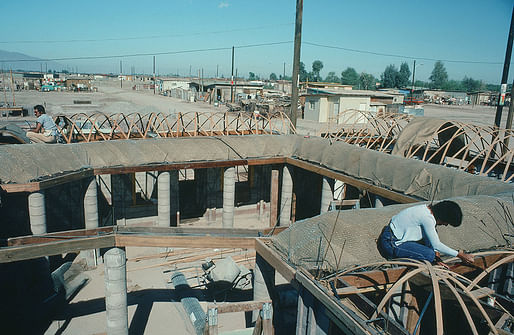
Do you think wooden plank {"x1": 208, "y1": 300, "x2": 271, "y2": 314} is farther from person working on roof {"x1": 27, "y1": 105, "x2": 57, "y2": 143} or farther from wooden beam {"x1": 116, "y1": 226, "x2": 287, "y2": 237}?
person working on roof {"x1": 27, "y1": 105, "x2": 57, "y2": 143}

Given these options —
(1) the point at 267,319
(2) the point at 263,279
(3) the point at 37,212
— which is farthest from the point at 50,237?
(1) the point at 267,319

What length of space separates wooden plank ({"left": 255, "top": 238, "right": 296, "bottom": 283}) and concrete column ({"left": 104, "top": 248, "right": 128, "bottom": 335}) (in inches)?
136

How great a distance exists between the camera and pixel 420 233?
238 inches

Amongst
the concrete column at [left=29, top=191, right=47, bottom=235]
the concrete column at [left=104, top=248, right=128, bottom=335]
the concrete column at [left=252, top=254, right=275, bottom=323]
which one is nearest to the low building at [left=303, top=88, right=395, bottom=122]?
the concrete column at [left=29, top=191, right=47, bottom=235]

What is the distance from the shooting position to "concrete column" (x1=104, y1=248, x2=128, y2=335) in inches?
348

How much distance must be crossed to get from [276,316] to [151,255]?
7.70m

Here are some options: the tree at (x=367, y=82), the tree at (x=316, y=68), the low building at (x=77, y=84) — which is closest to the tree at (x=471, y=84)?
the tree at (x=367, y=82)

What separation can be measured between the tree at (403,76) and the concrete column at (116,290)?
12841 cm

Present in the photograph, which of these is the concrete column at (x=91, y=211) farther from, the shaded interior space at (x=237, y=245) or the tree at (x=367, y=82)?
the tree at (x=367, y=82)

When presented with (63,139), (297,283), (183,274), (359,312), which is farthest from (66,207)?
(359,312)

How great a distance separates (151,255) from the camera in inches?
586

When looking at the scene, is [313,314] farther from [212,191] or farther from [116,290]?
[212,191]

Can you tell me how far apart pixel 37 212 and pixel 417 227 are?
449 inches

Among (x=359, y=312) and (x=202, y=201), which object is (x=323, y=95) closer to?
(x=202, y=201)
